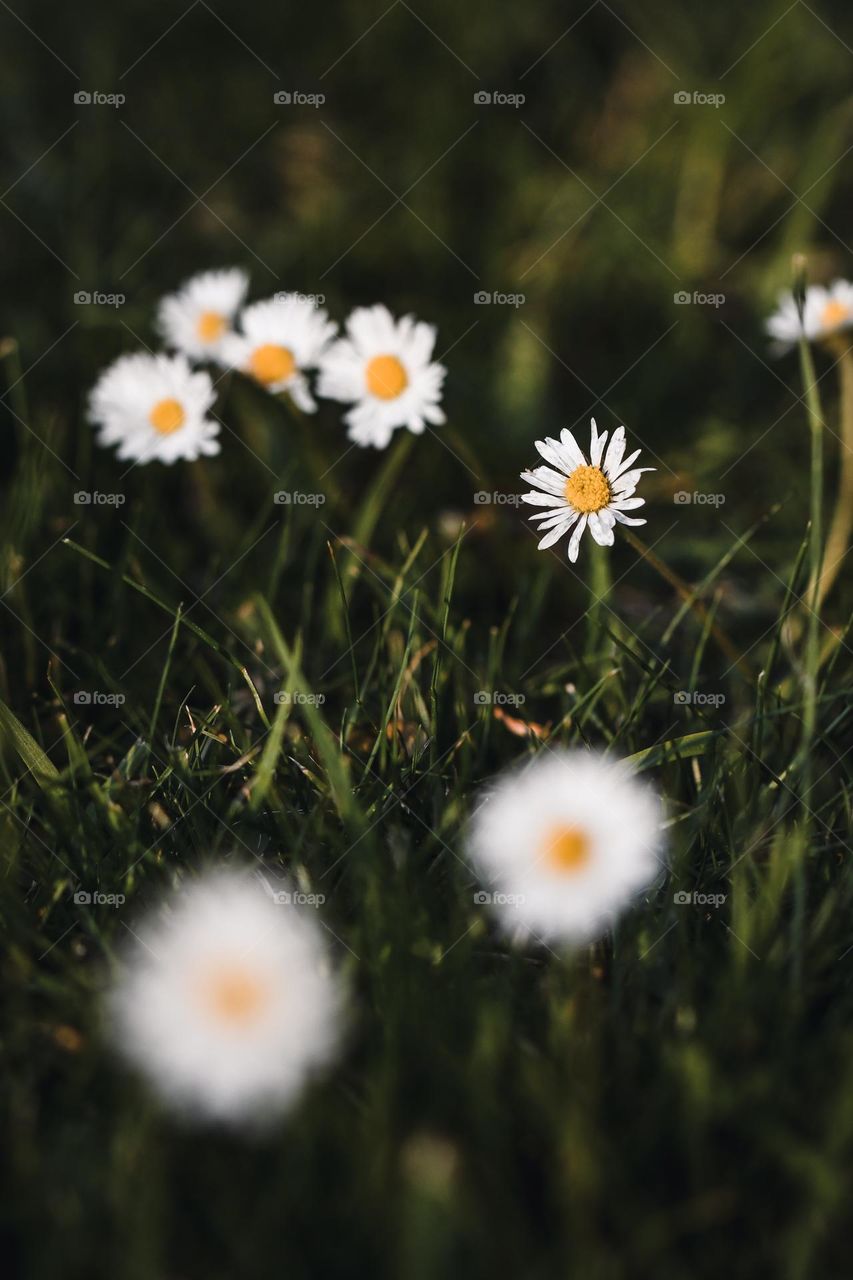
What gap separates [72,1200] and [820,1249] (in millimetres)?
689

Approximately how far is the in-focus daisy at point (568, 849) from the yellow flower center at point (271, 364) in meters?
0.80

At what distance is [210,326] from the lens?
5.87ft

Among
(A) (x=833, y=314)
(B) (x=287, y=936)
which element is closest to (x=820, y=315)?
(A) (x=833, y=314)

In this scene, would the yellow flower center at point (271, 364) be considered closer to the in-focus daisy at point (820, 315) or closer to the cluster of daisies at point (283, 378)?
the cluster of daisies at point (283, 378)

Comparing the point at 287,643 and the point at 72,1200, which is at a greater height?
the point at 287,643

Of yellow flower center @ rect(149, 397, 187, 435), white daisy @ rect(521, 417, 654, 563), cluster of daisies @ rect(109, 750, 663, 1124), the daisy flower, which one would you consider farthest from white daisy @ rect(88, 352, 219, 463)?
cluster of daisies @ rect(109, 750, 663, 1124)

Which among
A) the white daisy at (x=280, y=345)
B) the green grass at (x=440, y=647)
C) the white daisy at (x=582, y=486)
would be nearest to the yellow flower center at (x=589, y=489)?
the white daisy at (x=582, y=486)

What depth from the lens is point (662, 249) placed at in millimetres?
2260

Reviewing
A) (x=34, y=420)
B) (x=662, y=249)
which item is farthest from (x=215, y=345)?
(x=662, y=249)

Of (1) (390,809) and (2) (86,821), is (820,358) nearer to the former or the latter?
(1) (390,809)

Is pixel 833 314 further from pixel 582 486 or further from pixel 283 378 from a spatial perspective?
pixel 283 378

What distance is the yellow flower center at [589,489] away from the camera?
1304 mm

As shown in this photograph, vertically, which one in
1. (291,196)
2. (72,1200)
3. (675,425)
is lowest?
(72,1200)

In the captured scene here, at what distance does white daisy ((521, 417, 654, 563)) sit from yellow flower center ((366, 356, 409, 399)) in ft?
1.17
